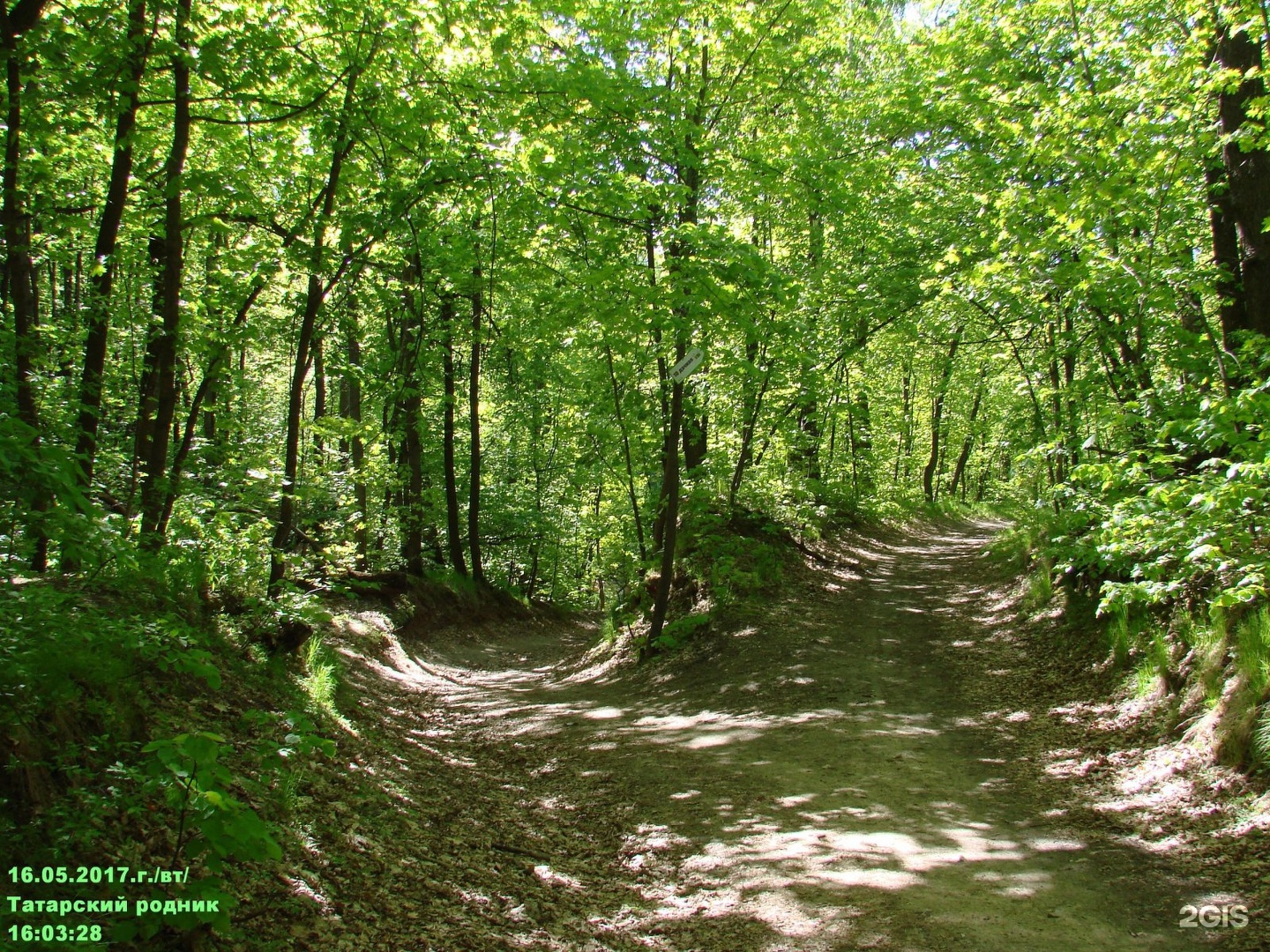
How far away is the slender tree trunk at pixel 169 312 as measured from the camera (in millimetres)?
5949

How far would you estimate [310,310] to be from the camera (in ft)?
24.1

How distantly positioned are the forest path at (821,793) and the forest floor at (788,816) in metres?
0.02

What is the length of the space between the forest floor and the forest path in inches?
0.9

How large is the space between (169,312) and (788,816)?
6393mm

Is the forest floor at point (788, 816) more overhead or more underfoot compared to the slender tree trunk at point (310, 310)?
more underfoot

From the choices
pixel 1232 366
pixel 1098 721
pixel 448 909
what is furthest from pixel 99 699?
pixel 1232 366

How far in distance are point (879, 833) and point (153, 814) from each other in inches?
166

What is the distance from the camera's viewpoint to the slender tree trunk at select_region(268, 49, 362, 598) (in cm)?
662

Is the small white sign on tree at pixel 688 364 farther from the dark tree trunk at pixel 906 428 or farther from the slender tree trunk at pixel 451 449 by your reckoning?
the dark tree trunk at pixel 906 428

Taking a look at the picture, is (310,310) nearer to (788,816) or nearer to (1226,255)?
(788,816)

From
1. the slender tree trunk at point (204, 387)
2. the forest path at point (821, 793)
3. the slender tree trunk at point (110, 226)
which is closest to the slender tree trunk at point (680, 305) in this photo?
the forest path at point (821, 793)

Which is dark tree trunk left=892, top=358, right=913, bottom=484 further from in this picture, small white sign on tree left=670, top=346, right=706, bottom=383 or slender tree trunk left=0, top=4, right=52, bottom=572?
slender tree trunk left=0, top=4, right=52, bottom=572

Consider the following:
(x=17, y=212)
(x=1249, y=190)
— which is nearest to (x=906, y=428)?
(x=1249, y=190)

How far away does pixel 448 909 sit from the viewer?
4.05 m
